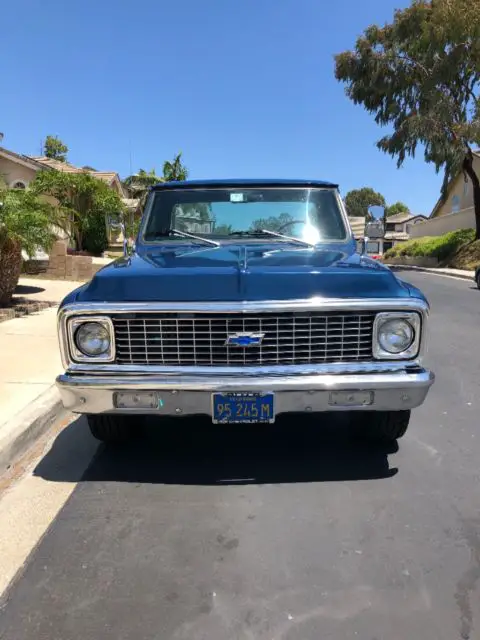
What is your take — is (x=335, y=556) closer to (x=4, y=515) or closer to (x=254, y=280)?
(x=254, y=280)

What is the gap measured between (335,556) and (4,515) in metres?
1.85

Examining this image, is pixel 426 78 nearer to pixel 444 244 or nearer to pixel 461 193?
pixel 444 244

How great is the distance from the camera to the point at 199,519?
312cm

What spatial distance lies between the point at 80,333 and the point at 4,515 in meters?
1.10

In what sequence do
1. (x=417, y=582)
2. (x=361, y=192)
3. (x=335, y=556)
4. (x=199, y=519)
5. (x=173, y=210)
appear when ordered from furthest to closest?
(x=361, y=192)
(x=173, y=210)
(x=199, y=519)
(x=335, y=556)
(x=417, y=582)

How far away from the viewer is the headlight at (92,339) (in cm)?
329

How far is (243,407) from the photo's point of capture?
3209 millimetres

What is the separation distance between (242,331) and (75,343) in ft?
3.22

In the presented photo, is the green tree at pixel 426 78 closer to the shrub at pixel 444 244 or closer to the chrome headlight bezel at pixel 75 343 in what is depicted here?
the shrub at pixel 444 244

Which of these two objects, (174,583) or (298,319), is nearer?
(174,583)

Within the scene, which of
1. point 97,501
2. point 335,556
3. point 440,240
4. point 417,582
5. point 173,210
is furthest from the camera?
point 440,240

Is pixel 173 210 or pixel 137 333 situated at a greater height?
pixel 173 210

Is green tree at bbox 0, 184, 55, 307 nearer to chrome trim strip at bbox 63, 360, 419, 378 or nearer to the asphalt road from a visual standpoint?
the asphalt road

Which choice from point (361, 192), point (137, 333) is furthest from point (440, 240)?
point (361, 192)
